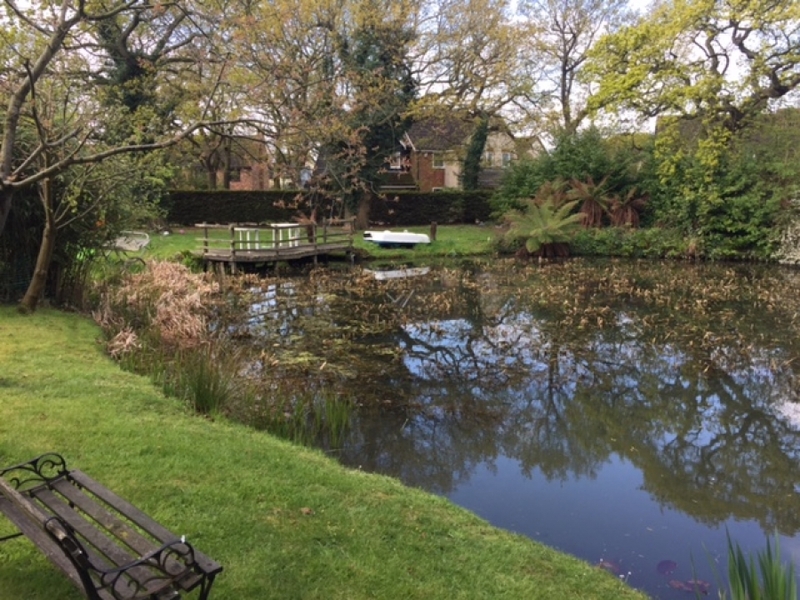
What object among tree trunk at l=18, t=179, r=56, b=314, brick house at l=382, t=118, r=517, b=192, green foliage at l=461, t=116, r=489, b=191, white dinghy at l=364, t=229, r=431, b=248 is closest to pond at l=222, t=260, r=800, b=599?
tree trunk at l=18, t=179, r=56, b=314

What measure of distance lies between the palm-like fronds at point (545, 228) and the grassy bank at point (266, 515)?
61.4ft

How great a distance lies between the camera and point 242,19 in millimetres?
6641

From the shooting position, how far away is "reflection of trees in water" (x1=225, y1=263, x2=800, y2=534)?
20.8 feet

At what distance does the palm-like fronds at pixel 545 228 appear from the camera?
23359 mm

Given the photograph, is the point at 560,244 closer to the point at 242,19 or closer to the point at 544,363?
the point at 544,363

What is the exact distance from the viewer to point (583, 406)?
8039mm

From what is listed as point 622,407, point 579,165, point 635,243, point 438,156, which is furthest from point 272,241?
point 438,156

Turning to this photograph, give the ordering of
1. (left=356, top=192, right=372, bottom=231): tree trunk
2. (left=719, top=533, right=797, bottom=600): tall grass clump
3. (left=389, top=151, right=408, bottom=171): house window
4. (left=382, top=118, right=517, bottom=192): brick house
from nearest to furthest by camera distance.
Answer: (left=719, top=533, right=797, bottom=600): tall grass clump
(left=389, top=151, right=408, bottom=171): house window
(left=356, top=192, right=372, bottom=231): tree trunk
(left=382, top=118, right=517, bottom=192): brick house

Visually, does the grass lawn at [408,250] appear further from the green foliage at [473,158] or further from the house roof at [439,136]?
the house roof at [439,136]

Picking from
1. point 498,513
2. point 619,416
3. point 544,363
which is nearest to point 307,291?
point 544,363

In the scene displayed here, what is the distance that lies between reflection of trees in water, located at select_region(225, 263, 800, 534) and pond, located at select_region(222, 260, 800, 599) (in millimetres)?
28

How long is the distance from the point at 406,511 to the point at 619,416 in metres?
4.16

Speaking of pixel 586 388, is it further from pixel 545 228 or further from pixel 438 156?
pixel 438 156

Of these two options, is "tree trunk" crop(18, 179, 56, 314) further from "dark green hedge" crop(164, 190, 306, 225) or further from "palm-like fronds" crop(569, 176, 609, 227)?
"palm-like fronds" crop(569, 176, 609, 227)
